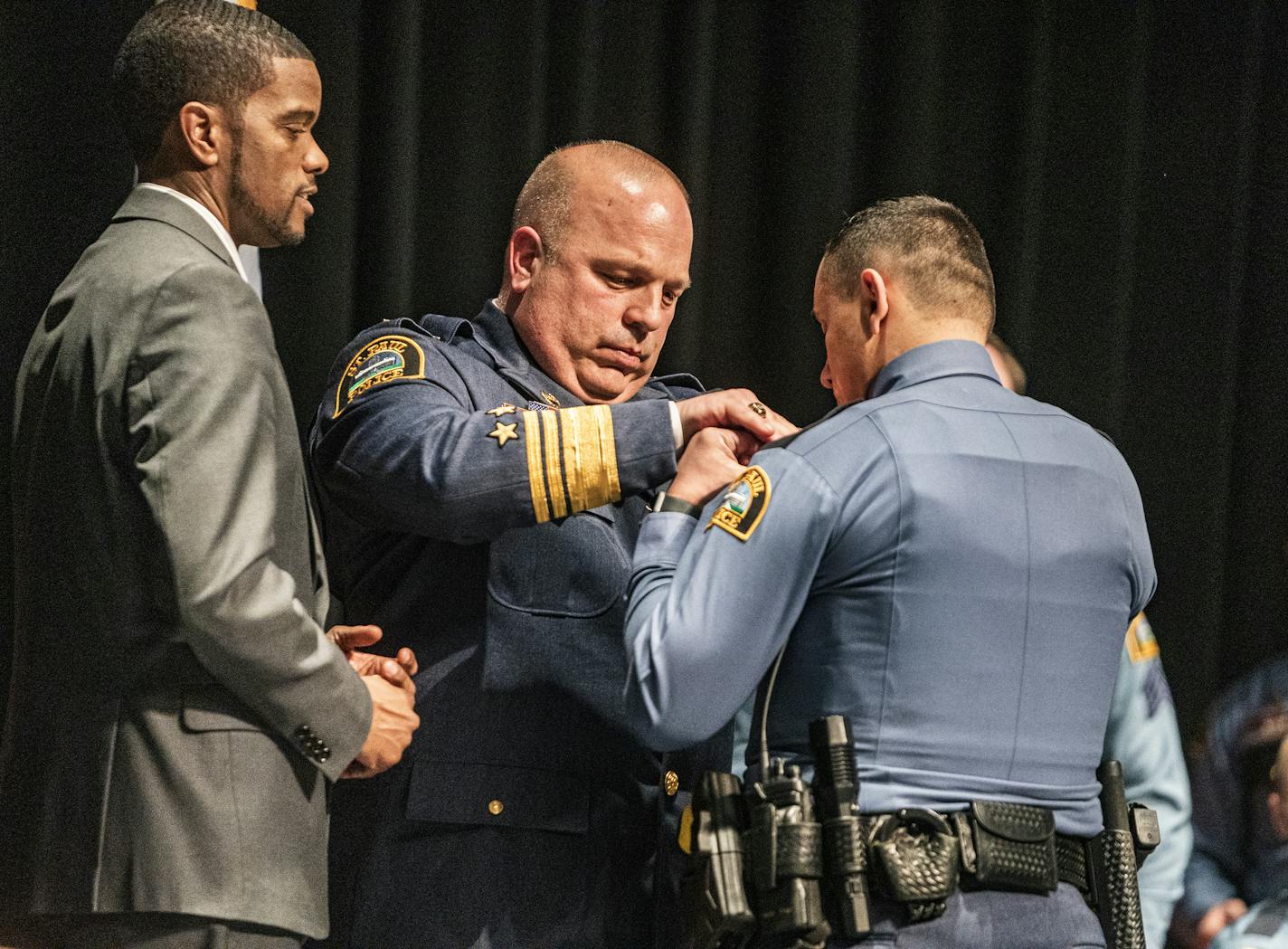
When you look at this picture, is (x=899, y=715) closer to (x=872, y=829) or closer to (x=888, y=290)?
(x=872, y=829)

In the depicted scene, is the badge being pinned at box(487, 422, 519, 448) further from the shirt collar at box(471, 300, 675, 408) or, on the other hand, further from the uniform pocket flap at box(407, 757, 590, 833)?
the uniform pocket flap at box(407, 757, 590, 833)

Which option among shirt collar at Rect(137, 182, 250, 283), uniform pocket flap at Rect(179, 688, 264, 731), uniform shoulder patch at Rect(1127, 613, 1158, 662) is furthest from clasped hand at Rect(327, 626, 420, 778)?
uniform shoulder patch at Rect(1127, 613, 1158, 662)

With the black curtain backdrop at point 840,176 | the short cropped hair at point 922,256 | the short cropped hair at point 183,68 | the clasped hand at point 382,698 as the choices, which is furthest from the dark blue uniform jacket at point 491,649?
the black curtain backdrop at point 840,176

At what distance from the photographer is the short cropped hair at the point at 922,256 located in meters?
1.99

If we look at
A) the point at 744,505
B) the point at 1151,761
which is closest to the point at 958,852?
the point at 744,505

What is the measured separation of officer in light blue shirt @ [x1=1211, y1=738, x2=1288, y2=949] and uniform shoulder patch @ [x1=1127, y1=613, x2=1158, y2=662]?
46 cm

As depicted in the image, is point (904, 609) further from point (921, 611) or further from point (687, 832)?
point (687, 832)

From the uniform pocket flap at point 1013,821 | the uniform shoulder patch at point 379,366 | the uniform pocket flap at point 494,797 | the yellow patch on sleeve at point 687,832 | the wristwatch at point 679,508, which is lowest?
the uniform pocket flap at point 494,797

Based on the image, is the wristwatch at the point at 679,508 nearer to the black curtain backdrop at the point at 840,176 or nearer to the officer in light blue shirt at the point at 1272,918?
the black curtain backdrop at the point at 840,176

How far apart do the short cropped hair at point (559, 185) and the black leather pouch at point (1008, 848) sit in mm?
1086

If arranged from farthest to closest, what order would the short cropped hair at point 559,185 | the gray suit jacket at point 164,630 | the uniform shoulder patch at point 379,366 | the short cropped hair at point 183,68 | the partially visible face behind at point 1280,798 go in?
the partially visible face behind at point 1280,798
the short cropped hair at point 559,185
the uniform shoulder patch at point 379,366
the short cropped hair at point 183,68
the gray suit jacket at point 164,630

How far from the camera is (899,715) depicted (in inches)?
69.3

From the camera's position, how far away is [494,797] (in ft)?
6.66

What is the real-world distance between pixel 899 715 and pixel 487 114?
1.62 meters
